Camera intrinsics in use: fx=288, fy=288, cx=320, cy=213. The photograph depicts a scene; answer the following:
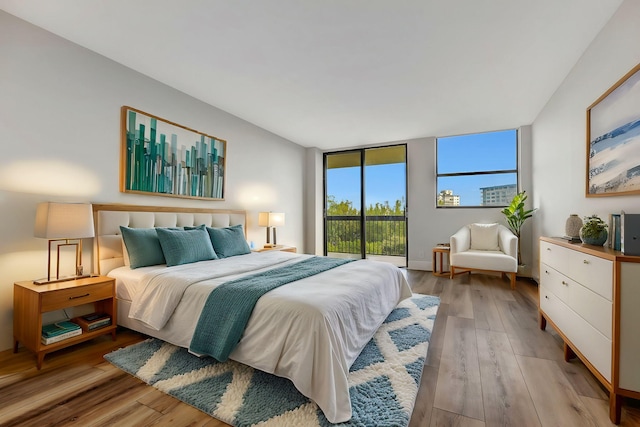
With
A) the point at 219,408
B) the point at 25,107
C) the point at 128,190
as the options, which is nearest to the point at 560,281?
the point at 219,408

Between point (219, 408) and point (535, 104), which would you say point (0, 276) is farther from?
point (535, 104)

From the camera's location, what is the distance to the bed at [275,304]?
1483 millimetres

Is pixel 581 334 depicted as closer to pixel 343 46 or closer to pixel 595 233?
pixel 595 233

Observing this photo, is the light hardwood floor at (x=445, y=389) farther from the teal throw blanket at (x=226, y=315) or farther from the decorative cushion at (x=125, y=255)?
the decorative cushion at (x=125, y=255)

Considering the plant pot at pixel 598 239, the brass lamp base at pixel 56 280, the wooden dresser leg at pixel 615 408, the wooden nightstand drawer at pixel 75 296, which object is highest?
the plant pot at pixel 598 239

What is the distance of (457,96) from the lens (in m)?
3.46

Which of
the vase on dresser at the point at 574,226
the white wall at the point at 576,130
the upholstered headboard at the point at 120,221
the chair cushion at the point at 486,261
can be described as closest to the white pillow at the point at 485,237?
the chair cushion at the point at 486,261

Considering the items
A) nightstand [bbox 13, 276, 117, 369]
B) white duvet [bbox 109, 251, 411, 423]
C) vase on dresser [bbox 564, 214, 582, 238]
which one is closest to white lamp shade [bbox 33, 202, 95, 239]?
nightstand [bbox 13, 276, 117, 369]

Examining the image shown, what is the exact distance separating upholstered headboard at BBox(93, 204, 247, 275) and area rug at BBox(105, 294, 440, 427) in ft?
2.83

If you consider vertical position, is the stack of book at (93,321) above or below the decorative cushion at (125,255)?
below

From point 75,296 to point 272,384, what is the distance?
1591mm

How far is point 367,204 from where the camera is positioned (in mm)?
5902

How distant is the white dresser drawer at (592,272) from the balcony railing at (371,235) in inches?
143

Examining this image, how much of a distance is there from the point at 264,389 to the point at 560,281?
2240 millimetres
